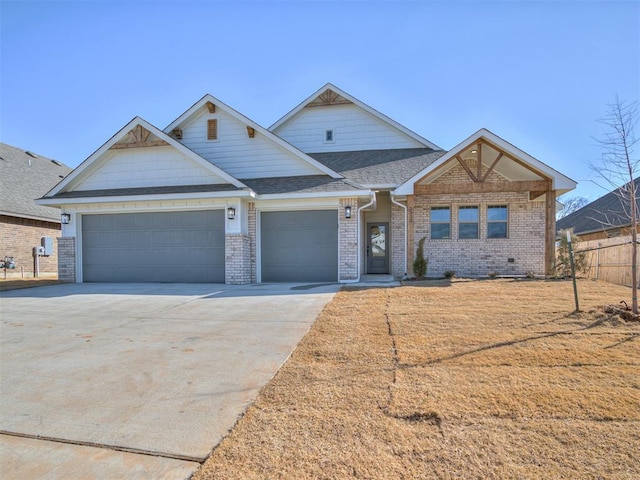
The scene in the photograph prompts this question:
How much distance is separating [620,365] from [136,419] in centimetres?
471

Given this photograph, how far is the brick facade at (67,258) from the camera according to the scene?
1238 cm

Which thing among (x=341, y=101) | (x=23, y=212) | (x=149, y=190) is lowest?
(x=23, y=212)

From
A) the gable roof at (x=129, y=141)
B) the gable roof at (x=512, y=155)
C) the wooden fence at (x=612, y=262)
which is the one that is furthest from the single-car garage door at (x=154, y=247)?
the wooden fence at (x=612, y=262)

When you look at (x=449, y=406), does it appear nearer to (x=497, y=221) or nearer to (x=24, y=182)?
(x=497, y=221)

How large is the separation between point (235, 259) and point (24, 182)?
612 inches

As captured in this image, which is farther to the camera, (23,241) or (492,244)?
(23,241)

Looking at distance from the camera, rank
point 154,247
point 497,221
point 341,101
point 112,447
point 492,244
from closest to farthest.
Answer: point 112,447 → point 154,247 → point 492,244 → point 497,221 → point 341,101

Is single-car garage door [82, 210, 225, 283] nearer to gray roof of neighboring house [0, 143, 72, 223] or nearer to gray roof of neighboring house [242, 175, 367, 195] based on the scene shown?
gray roof of neighboring house [242, 175, 367, 195]

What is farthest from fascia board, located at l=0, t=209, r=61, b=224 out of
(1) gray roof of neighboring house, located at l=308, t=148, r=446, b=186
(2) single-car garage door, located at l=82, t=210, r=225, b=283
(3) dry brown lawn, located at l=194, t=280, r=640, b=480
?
(3) dry brown lawn, located at l=194, t=280, r=640, b=480

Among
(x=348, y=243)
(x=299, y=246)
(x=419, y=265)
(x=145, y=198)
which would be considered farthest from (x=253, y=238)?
(x=419, y=265)

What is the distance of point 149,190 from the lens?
11797mm

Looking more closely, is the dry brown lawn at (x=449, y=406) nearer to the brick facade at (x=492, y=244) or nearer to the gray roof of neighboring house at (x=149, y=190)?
the brick facade at (x=492, y=244)

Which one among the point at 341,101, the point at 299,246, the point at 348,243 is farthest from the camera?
the point at 341,101

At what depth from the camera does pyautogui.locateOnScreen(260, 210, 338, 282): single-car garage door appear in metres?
11.6
